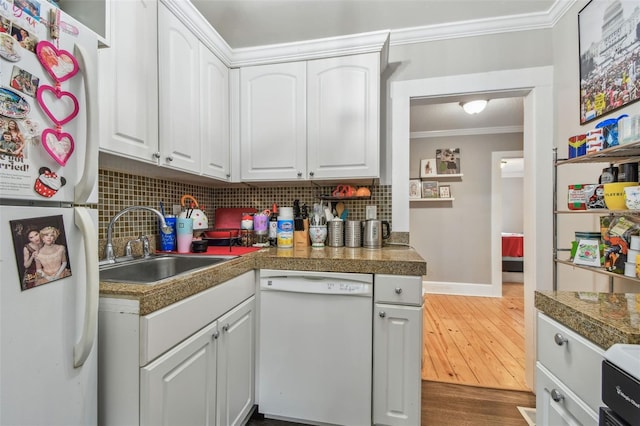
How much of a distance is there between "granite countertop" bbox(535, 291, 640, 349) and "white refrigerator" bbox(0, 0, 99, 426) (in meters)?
1.28

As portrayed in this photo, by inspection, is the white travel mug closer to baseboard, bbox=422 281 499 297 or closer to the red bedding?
baseboard, bbox=422 281 499 297

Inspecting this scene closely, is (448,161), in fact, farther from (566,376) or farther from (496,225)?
(566,376)

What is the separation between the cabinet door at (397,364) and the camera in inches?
54.9

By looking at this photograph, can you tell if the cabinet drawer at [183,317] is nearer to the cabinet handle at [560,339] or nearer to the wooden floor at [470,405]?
the cabinet handle at [560,339]

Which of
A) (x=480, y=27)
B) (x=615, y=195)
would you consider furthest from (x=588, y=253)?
(x=480, y=27)

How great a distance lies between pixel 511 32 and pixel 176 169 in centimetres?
226

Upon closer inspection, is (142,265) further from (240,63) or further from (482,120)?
(482,120)

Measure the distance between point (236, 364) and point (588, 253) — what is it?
5.71ft

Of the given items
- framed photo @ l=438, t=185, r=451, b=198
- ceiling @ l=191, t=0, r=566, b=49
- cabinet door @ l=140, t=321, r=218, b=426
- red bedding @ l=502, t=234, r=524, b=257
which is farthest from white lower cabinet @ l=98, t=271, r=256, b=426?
red bedding @ l=502, t=234, r=524, b=257

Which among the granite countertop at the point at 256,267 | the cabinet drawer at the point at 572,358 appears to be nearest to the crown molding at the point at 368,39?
the granite countertop at the point at 256,267

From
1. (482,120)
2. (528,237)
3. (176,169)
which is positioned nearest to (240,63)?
(176,169)

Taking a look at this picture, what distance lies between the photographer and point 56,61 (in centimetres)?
70

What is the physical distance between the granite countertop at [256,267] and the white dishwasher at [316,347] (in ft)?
0.18

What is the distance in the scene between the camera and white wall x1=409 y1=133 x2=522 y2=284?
13.2ft
